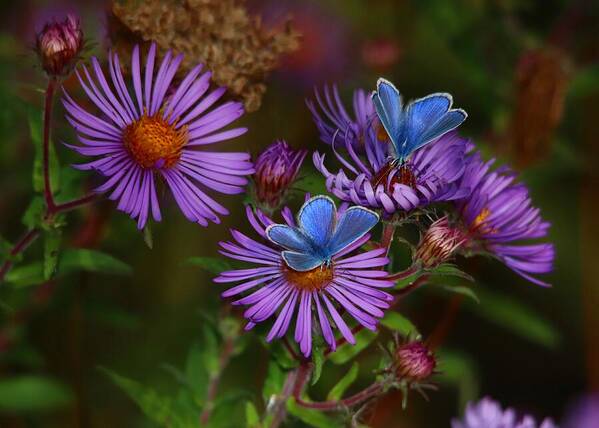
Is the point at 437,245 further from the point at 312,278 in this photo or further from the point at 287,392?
the point at 287,392

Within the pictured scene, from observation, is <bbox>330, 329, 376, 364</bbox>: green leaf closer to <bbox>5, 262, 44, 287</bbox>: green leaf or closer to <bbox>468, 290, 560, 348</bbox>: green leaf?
<bbox>5, 262, 44, 287</bbox>: green leaf

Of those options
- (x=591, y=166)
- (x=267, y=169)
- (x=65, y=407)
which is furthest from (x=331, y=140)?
(x=591, y=166)

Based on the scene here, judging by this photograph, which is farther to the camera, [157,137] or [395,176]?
[157,137]

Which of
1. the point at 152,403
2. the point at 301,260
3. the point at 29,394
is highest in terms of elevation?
the point at 301,260

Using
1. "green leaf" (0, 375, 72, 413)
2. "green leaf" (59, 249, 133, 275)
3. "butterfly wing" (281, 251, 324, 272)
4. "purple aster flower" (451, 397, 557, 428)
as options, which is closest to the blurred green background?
"green leaf" (0, 375, 72, 413)

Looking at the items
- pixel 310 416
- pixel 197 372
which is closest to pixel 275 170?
pixel 310 416

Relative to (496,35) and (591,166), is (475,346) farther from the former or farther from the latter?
(496,35)
